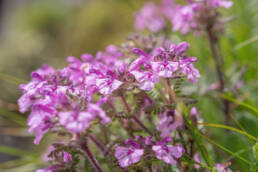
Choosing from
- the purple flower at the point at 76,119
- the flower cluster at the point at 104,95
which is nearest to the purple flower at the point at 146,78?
the flower cluster at the point at 104,95

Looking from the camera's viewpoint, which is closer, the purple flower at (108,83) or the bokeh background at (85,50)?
the purple flower at (108,83)

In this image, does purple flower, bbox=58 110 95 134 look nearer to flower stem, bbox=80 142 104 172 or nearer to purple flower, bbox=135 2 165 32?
flower stem, bbox=80 142 104 172

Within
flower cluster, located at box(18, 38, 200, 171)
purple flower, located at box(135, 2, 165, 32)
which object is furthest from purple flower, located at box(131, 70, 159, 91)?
purple flower, located at box(135, 2, 165, 32)

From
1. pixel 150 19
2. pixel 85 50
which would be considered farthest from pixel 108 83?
pixel 85 50

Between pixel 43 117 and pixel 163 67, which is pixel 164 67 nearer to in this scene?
pixel 163 67

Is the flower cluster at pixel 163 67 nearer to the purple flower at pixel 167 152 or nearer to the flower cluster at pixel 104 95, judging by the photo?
the flower cluster at pixel 104 95

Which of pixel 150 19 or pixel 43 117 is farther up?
pixel 150 19
